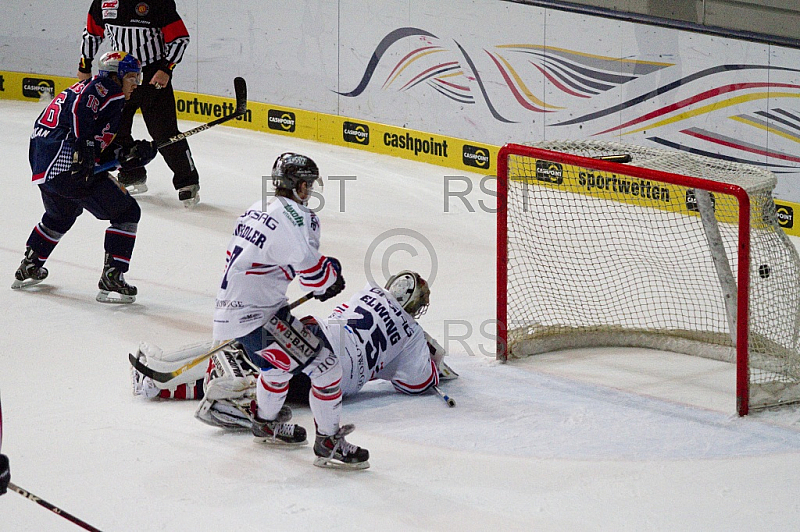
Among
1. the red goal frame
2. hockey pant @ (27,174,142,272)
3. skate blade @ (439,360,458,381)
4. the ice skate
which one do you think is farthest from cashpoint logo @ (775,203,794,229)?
hockey pant @ (27,174,142,272)

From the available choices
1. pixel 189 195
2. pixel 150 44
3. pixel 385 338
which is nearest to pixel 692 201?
pixel 385 338

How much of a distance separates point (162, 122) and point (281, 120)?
216cm

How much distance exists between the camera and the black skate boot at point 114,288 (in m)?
6.04

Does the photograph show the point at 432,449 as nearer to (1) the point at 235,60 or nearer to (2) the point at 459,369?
(2) the point at 459,369

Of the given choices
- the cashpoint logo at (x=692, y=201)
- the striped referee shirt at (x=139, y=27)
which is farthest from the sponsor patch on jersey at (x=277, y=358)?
the striped referee shirt at (x=139, y=27)

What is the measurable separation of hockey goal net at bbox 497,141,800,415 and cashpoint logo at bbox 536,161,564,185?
0.01 meters

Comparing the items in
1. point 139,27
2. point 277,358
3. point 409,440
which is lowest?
point 409,440

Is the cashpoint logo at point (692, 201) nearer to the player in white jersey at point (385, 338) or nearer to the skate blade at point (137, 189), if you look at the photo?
the player in white jersey at point (385, 338)

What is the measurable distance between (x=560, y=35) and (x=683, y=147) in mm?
1182

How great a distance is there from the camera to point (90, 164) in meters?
5.74

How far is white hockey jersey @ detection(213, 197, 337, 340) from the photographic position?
12.5ft

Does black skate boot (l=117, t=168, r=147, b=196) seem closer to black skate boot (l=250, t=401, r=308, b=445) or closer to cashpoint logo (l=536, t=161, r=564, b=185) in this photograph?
cashpoint logo (l=536, t=161, r=564, b=185)

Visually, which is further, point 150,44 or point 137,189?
point 137,189

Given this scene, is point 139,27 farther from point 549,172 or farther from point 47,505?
point 47,505
